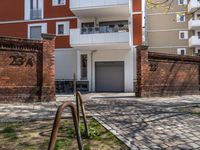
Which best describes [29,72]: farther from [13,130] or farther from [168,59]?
[168,59]

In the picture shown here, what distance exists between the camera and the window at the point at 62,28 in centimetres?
2380

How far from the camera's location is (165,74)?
1661 centimetres

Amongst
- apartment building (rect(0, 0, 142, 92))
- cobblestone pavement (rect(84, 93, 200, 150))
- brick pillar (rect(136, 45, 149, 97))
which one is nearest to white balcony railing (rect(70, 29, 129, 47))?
apartment building (rect(0, 0, 142, 92))

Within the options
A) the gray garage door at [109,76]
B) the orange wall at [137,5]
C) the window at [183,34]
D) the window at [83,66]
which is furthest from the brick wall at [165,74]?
the window at [183,34]

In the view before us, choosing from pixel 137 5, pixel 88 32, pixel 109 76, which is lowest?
pixel 109 76

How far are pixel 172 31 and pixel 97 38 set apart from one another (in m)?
16.7

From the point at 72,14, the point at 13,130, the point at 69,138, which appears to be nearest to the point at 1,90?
the point at 13,130

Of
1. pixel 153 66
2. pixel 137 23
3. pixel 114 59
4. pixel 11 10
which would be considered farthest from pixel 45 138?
pixel 11 10

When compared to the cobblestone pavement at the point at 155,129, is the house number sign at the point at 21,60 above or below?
above

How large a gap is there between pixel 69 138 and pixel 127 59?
17013mm

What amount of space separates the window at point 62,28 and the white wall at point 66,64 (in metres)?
1.74

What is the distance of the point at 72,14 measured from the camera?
77.8 feet

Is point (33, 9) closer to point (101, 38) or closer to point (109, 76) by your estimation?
point (101, 38)

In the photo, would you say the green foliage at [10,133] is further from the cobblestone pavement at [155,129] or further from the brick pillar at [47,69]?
the brick pillar at [47,69]
